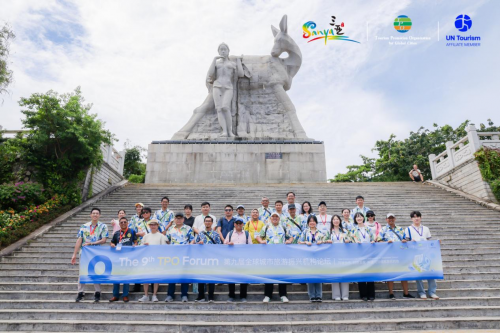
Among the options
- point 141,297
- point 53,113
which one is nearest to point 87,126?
point 53,113

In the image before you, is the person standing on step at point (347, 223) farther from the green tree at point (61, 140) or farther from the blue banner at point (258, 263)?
the green tree at point (61, 140)

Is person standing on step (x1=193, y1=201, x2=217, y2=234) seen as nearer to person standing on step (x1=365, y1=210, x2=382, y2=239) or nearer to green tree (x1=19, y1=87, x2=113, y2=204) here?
person standing on step (x1=365, y1=210, x2=382, y2=239)

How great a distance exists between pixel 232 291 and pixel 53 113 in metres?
9.15

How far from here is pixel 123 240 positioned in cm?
516

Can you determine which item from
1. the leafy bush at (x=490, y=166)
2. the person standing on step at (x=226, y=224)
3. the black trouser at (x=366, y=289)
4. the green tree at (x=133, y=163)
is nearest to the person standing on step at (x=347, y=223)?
the black trouser at (x=366, y=289)

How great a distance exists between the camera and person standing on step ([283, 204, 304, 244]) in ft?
17.5

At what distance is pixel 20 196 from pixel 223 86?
10.2 m

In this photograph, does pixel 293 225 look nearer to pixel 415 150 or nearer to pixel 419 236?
pixel 419 236

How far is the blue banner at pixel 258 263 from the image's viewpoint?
4883mm

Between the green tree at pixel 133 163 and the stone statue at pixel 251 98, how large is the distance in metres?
12.0

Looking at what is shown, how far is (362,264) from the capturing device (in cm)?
496

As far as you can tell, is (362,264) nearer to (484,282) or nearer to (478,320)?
(478,320)

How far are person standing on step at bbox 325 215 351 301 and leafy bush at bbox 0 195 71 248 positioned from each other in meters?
7.49

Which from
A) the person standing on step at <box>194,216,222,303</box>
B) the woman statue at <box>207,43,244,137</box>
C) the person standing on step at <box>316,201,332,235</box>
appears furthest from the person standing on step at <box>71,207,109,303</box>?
the woman statue at <box>207,43,244,137</box>
